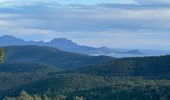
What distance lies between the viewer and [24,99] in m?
145

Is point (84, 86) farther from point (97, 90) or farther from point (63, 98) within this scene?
point (63, 98)

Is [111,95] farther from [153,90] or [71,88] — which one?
[71,88]

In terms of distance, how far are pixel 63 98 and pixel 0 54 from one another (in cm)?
4301

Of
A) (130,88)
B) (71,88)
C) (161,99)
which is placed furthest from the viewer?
(71,88)

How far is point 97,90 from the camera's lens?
563 ft

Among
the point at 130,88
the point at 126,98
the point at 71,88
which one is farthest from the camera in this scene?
the point at 71,88

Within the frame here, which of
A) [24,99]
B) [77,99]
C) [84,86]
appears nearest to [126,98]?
[77,99]

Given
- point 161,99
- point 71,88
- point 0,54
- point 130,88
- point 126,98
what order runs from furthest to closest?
point 71,88 < point 130,88 < point 126,98 < point 161,99 < point 0,54

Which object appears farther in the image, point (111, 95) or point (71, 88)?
point (71, 88)

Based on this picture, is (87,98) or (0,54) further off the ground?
(0,54)

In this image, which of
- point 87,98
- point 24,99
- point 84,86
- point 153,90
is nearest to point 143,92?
point 153,90

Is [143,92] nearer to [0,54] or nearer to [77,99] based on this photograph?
[77,99]

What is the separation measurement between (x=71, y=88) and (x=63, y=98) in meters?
43.1

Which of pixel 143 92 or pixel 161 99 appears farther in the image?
pixel 143 92
